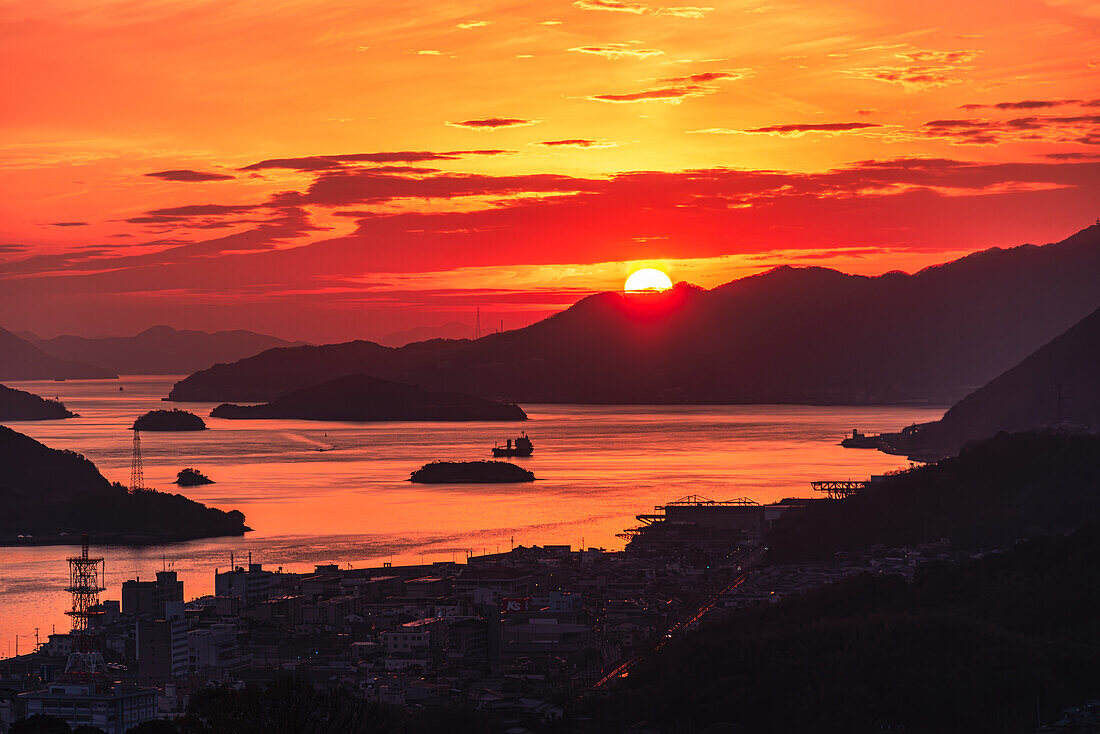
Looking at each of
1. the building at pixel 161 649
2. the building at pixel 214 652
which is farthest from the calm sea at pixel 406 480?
the building at pixel 214 652

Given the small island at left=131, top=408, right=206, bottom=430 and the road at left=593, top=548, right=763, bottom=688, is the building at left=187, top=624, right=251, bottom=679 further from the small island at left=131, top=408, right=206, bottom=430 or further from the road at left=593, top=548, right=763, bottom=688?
the small island at left=131, top=408, right=206, bottom=430

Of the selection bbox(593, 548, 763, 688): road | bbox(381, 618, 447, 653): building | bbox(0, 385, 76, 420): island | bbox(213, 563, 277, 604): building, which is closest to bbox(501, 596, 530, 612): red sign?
bbox(381, 618, 447, 653): building

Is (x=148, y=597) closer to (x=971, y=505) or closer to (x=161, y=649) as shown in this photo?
(x=161, y=649)

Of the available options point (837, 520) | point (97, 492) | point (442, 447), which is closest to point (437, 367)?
point (442, 447)

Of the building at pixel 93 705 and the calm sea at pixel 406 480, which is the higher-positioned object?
the calm sea at pixel 406 480

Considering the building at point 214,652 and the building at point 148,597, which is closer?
the building at point 214,652

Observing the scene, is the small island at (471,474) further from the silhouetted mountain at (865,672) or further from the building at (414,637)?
the silhouetted mountain at (865,672)

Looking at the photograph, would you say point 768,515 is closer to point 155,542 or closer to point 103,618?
point 155,542
